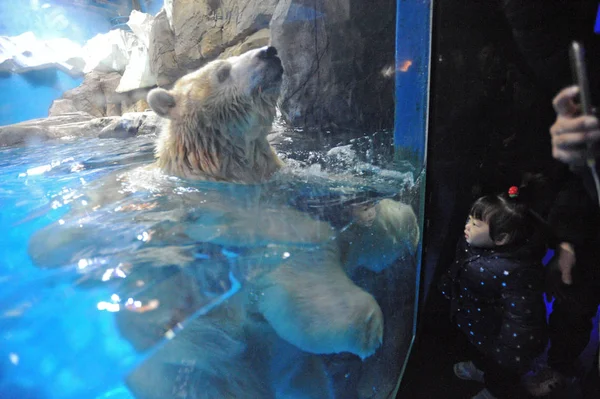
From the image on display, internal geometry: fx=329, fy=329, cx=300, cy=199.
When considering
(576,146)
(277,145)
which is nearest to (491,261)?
(576,146)

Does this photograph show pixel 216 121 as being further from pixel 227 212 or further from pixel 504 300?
pixel 504 300

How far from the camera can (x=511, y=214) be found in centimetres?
125

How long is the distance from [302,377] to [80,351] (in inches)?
30.1

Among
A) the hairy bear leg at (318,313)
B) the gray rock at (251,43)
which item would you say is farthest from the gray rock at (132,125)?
the hairy bear leg at (318,313)

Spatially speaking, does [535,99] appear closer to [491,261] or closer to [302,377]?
[491,261]

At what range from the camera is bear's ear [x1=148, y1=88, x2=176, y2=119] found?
202 cm

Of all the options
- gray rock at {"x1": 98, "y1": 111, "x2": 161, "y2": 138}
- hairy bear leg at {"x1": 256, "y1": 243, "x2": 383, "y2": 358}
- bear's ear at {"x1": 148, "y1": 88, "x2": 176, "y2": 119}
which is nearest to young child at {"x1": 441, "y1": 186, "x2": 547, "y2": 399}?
hairy bear leg at {"x1": 256, "y1": 243, "x2": 383, "y2": 358}

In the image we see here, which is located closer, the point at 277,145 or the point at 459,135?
the point at 459,135

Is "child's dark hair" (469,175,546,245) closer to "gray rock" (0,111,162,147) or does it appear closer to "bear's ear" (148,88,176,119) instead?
"bear's ear" (148,88,176,119)

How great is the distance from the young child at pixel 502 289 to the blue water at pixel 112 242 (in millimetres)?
491

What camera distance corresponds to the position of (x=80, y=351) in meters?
0.77

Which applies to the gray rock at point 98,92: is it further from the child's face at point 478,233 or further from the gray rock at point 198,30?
the child's face at point 478,233

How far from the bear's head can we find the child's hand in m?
1.60

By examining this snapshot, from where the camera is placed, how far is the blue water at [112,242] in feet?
2.51
